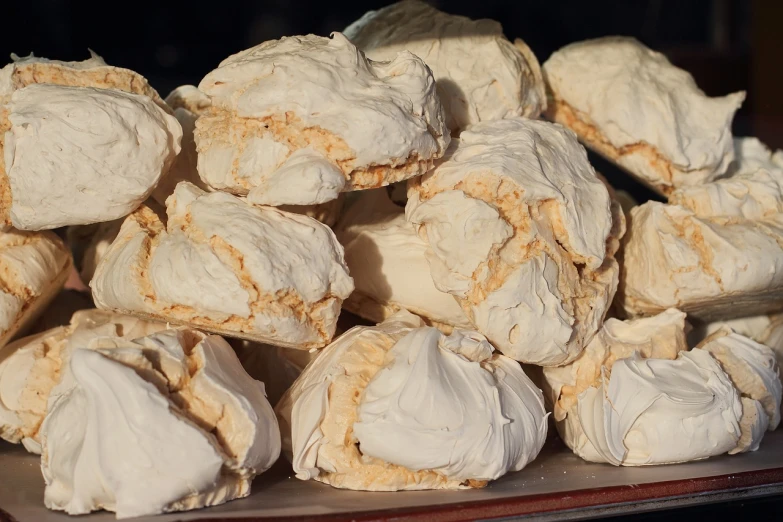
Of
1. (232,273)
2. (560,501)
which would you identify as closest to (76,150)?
(232,273)

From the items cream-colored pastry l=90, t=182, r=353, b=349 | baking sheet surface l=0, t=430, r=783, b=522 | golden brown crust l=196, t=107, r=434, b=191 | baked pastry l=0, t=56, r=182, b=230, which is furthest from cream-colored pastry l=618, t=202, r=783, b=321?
baked pastry l=0, t=56, r=182, b=230

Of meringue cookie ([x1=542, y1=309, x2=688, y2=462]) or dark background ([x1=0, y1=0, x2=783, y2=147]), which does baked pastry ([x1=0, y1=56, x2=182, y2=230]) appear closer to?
dark background ([x1=0, y1=0, x2=783, y2=147])

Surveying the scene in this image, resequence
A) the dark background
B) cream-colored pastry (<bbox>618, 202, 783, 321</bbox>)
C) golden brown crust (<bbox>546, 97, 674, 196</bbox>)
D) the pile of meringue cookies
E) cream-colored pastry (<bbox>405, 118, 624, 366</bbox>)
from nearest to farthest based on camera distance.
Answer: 1. the pile of meringue cookies
2. cream-colored pastry (<bbox>405, 118, 624, 366</bbox>)
3. cream-colored pastry (<bbox>618, 202, 783, 321</bbox>)
4. golden brown crust (<bbox>546, 97, 674, 196</bbox>)
5. the dark background

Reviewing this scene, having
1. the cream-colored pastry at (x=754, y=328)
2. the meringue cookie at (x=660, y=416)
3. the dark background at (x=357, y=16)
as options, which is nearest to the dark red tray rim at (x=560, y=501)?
the meringue cookie at (x=660, y=416)

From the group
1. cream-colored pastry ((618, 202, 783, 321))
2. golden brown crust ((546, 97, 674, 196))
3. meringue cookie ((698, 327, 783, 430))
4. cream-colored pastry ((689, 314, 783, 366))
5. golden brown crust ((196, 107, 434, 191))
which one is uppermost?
golden brown crust ((196, 107, 434, 191))

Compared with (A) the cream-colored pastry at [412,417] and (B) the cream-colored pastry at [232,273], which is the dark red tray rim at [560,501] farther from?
(B) the cream-colored pastry at [232,273]

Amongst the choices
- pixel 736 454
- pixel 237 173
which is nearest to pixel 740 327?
pixel 736 454

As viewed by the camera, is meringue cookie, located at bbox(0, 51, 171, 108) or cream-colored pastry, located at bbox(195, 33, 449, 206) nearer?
cream-colored pastry, located at bbox(195, 33, 449, 206)

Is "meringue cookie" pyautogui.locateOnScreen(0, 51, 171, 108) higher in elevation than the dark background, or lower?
higher
